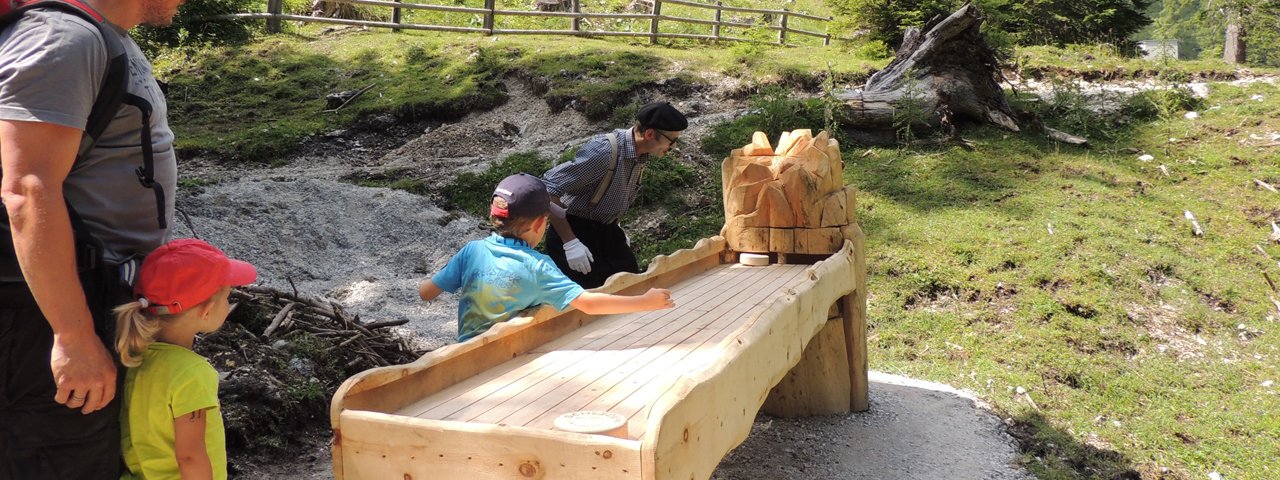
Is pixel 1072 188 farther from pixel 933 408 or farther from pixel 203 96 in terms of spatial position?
pixel 203 96

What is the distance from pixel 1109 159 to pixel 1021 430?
4.42m

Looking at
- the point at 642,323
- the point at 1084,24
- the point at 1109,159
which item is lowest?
the point at 642,323

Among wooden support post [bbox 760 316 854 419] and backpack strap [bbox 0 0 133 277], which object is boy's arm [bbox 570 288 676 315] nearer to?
backpack strap [bbox 0 0 133 277]

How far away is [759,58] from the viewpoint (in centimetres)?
1153

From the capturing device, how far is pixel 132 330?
1896 millimetres

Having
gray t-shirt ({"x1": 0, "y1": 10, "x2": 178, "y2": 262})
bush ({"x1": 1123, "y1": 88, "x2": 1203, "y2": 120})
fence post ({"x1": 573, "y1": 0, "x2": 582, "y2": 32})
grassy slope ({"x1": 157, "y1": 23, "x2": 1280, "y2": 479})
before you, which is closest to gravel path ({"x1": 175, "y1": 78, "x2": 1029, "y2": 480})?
grassy slope ({"x1": 157, "y1": 23, "x2": 1280, "y2": 479})

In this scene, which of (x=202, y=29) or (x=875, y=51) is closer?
(x=875, y=51)

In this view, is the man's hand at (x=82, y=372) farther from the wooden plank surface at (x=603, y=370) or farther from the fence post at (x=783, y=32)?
the fence post at (x=783, y=32)

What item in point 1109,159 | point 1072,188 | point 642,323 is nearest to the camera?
point 642,323

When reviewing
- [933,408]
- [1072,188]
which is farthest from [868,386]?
[1072,188]

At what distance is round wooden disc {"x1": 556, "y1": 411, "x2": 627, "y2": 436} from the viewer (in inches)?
77.8

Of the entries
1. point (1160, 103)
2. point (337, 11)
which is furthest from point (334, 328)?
point (337, 11)

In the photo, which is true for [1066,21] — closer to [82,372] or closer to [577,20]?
[577,20]

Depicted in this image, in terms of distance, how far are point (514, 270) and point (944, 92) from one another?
22.3 ft
